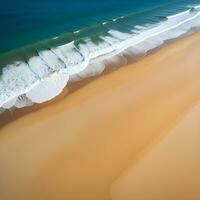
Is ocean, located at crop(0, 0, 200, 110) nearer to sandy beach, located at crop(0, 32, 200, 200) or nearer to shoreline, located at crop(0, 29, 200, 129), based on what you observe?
shoreline, located at crop(0, 29, 200, 129)

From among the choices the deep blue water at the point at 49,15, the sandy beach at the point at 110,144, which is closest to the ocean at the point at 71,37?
the deep blue water at the point at 49,15

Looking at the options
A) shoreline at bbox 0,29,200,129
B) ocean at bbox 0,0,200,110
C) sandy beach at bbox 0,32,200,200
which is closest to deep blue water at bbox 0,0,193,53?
ocean at bbox 0,0,200,110

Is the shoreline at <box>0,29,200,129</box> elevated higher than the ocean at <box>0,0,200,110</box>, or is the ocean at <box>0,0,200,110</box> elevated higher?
the ocean at <box>0,0,200,110</box>

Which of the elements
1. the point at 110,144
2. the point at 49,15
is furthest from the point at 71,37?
the point at 110,144

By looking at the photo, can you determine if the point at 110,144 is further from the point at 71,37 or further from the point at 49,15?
the point at 49,15

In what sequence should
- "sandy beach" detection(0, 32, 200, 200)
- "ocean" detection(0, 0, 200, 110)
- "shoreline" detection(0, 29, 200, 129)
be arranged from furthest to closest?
"ocean" detection(0, 0, 200, 110), "shoreline" detection(0, 29, 200, 129), "sandy beach" detection(0, 32, 200, 200)

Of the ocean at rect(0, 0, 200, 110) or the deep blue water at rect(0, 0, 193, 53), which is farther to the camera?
the deep blue water at rect(0, 0, 193, 53)

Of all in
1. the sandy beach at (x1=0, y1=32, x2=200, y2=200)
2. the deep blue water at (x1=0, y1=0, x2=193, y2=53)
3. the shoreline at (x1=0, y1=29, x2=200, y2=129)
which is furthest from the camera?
the deep blue water at (x1=0, y1=0, x2=193, y2=53)
